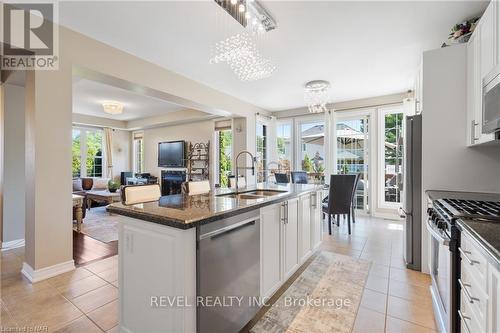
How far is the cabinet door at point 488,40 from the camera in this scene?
165cm

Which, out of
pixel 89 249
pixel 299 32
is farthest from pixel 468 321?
pixel 89 249

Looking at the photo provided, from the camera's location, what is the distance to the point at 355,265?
9.18 ft

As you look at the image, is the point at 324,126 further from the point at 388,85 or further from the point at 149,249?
the point at 149,249

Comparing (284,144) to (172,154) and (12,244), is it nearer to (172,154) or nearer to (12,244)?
(172,154)

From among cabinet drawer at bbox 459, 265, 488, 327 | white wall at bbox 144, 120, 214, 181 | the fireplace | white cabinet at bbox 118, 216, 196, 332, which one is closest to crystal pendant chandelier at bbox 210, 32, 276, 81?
white cabinet at bbox 118, 216, 196, 332

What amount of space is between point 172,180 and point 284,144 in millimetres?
3741

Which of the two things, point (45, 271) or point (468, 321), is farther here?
point (45, 271)

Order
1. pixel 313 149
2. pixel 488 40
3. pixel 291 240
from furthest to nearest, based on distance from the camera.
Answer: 1. pixel 313 149
2. pixel 291 240
3. pixel 488 40

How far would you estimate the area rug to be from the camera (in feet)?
12.8

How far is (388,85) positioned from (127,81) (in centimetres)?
451

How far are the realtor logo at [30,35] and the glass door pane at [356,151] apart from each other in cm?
535

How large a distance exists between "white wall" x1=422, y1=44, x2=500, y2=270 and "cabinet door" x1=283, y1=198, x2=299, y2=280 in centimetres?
144

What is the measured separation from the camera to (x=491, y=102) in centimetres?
162

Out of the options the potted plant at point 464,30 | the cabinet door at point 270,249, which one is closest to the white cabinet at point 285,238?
the cabinet door at point 270,249
